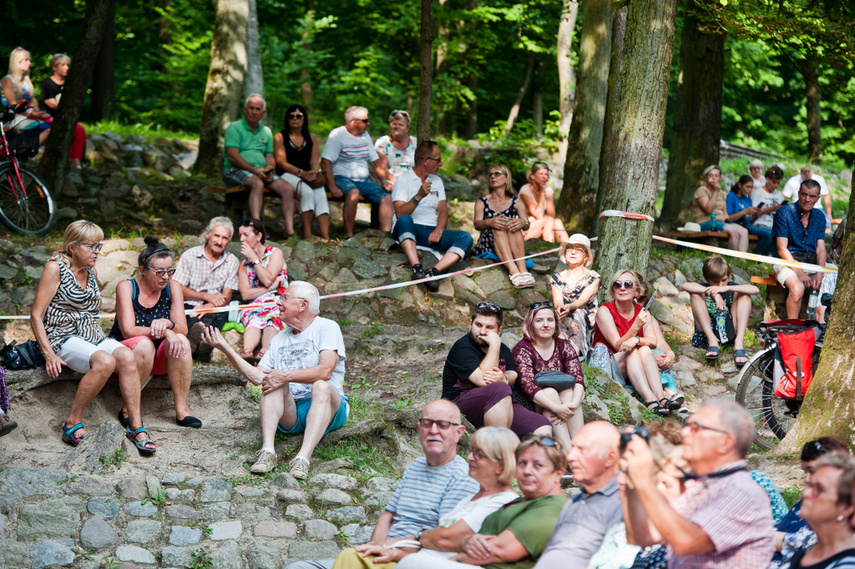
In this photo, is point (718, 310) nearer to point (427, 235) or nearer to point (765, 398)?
point (765, 398)

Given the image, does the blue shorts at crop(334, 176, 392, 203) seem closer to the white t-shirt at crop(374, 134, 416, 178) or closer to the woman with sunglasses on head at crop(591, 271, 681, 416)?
the white t-shirt at crop(374, 134, 416, 178)

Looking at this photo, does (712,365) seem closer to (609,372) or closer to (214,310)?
(609,372)

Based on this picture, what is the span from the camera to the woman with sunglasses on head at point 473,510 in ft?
12.1

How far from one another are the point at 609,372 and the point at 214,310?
324 cm

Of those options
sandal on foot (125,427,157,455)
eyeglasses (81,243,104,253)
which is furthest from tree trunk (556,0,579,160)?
sandal on foot (125,427,157,455)

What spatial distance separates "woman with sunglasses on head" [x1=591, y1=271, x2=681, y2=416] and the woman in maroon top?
1.02 m

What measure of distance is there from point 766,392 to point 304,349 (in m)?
3.57

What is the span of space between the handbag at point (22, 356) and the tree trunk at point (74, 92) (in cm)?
532

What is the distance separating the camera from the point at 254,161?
9.59m

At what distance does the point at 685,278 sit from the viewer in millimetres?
10125

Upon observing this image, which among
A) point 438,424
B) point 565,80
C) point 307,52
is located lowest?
point 438,424

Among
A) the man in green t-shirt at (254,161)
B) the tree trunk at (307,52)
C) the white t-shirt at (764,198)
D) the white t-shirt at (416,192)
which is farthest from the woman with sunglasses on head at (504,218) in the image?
the tree trunk at (307,52)

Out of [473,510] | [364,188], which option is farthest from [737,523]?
[364,188]

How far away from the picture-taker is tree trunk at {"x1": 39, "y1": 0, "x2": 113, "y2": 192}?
1024 centimetres
